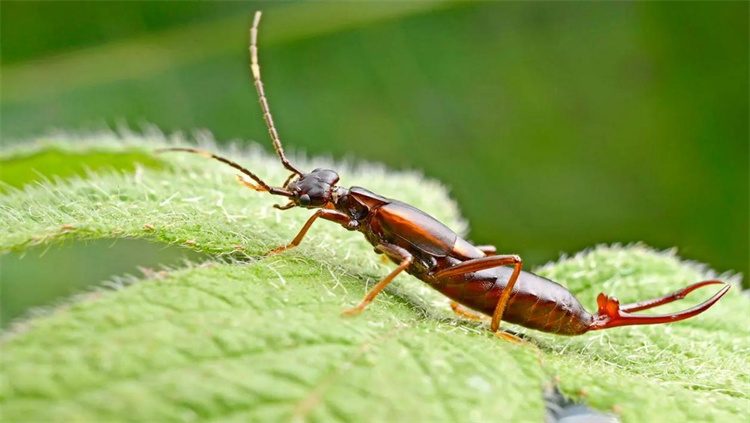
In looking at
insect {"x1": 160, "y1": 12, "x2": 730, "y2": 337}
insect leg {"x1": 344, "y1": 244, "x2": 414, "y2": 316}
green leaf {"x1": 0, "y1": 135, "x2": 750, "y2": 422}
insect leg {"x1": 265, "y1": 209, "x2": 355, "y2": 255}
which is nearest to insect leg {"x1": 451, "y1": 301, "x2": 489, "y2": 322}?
green leaf {"x1": 0, "y1": 135, "x2": 750, "y2": 422}

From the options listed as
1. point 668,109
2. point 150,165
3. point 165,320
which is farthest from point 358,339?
point 668,109

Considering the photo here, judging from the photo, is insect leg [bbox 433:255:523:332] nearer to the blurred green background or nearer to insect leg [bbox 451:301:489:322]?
insect leg [bbox 451:301:489:322]

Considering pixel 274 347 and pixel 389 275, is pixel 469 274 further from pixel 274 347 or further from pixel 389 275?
pixel 274 347

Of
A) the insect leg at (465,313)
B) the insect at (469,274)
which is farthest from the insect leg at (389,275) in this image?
the insect leg at (465,313)

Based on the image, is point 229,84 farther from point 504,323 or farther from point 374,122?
point 504,323

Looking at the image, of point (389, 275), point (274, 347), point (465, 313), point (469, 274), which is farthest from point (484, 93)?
point (274, 347)

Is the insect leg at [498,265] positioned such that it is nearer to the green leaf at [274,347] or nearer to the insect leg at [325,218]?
the green leaf at [274,347]
